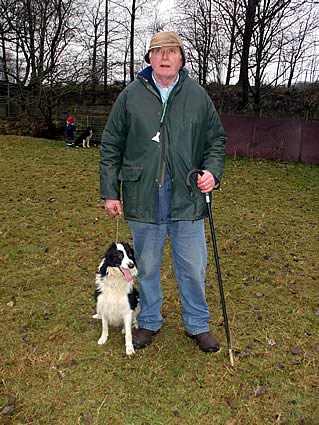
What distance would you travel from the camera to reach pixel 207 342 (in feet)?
11.5

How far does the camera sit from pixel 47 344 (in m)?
3.59

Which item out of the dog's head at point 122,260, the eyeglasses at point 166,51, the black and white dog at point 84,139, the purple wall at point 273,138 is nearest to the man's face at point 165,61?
the eyeglasses at point 166,51

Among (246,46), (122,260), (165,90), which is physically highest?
(246,46)

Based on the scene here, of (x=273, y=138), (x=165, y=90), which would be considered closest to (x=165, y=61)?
(x=165, y=90)

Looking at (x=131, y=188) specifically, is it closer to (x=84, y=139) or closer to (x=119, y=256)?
(x=119, y=256)

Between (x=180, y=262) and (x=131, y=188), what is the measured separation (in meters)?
0.69

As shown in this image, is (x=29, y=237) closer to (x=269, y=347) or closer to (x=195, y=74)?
(x=269, y=347)

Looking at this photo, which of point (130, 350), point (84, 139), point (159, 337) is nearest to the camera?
point (130, 350)

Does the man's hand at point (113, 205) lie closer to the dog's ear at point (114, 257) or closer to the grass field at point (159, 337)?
the dog's ear at point (114, 257)

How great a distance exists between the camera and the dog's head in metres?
3.38

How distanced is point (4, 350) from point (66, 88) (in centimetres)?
1514

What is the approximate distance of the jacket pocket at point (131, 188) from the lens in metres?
3.12

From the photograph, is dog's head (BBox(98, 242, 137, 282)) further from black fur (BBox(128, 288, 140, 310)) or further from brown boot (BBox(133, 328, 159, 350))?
brown boot (BBox(133, 328, 159, 350))

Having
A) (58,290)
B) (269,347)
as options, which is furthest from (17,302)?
(269,347)
